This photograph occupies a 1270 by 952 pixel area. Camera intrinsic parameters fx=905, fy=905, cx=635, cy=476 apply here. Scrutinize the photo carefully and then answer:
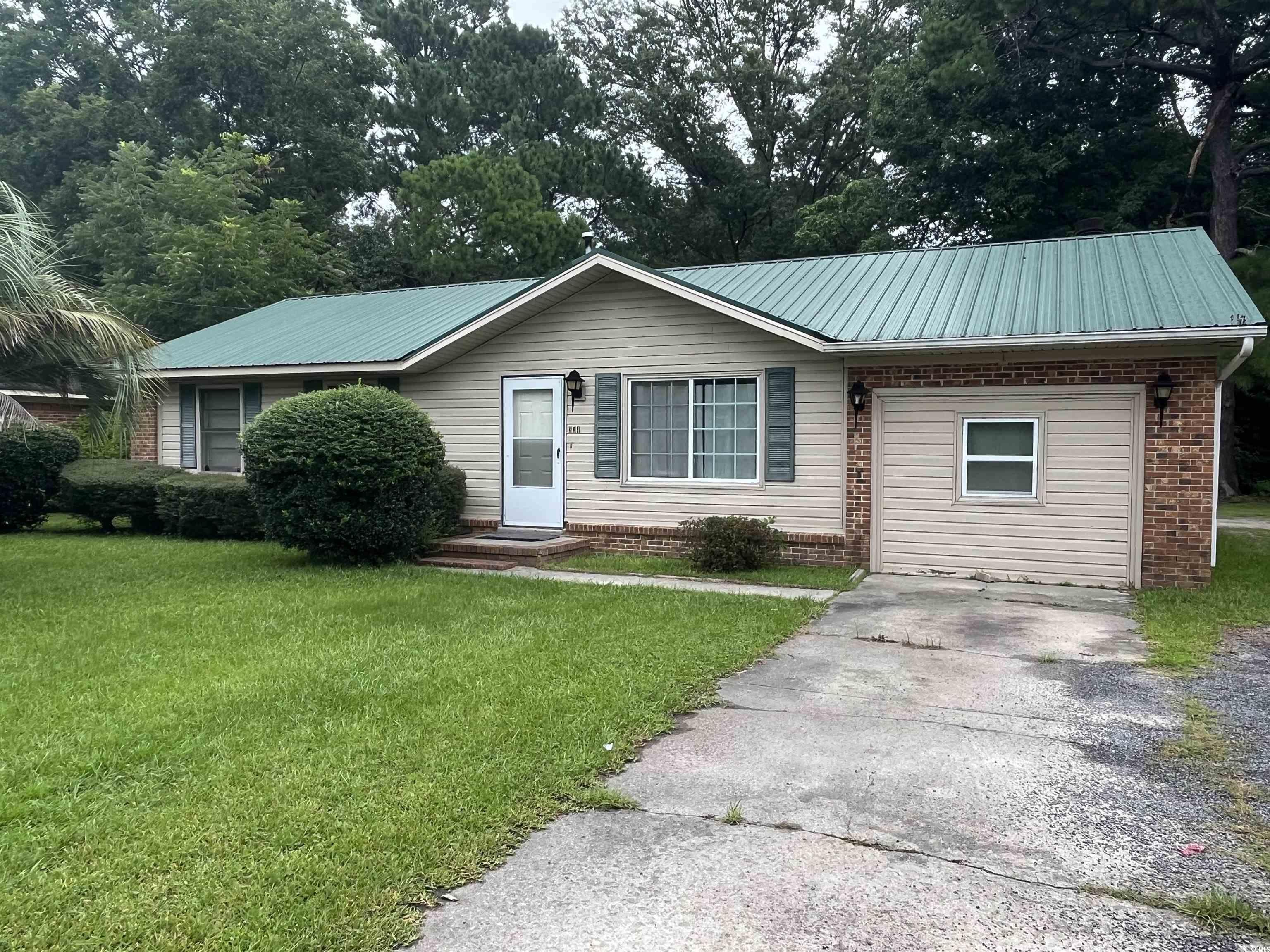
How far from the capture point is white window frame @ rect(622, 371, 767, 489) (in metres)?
10.8

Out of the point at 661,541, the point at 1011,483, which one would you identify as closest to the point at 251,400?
the point at 661,541

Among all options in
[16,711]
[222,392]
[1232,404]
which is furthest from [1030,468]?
[1232,404]

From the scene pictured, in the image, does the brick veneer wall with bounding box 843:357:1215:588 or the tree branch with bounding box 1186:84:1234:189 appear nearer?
the brick veneer wall with bounding box 843:357:1215:588

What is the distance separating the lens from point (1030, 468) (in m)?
9.48

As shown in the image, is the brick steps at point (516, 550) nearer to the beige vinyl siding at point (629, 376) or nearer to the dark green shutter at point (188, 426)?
the beige vinyl siding at point (629, 376)

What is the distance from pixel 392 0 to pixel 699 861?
38611mm

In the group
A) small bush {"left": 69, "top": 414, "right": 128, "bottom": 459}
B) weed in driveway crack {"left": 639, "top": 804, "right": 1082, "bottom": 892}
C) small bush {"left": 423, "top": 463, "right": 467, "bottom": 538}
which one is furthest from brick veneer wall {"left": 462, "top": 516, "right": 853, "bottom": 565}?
small bush {"left": 69, "top": 414, "right": 128, "bottom": 459}

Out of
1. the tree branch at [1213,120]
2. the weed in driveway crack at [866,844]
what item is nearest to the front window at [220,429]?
the weed in driveway crack at [866,844]

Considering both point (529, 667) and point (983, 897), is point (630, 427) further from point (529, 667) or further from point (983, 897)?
point (983, 897)

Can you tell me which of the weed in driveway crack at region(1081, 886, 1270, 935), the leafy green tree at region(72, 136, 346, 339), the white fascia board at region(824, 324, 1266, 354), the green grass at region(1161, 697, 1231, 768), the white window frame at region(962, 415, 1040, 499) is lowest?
the weed in driveway crack at region(1081, 886, 1270, 935)

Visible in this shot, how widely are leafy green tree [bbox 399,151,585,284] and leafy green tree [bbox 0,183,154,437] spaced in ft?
52.3

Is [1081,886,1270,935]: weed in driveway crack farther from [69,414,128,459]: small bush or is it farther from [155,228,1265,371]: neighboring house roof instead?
[69,414,128,459]: small bush

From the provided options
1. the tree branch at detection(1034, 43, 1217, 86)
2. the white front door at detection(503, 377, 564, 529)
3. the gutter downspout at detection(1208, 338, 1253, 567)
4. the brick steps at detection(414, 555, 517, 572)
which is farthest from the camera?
the tree branch at detection(1034, 43, 1217, 86)

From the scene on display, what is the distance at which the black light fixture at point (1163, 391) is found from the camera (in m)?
8.73
